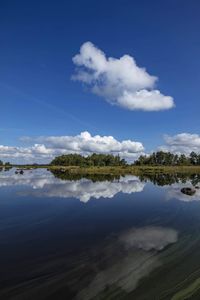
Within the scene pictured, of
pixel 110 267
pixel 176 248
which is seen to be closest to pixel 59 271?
pixel 110 267

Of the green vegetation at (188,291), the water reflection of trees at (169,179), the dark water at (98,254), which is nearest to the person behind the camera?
the green vegetation at (188,291)

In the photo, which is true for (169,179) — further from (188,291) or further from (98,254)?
(188,291)

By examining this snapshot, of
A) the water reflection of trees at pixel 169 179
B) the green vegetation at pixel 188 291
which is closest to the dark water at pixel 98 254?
the green vegetation at pixel 188 291

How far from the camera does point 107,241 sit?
18.3m

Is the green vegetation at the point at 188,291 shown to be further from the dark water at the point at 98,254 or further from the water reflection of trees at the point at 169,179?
the water reflection of trees at the point at 169,179

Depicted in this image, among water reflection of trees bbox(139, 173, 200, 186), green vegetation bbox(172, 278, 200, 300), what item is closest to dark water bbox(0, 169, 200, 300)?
green vegetation bbox(172, 278, 200, 300)

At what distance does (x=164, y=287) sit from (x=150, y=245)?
18.5 feet

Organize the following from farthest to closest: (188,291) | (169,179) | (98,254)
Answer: (169,179)
(98,254)
(188,291)

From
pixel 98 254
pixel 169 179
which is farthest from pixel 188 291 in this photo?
pixel 169 179

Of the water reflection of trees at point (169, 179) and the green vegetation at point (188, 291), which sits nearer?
the green vegetation at point (188, 291)

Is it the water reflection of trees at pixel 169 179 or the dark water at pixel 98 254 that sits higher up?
the water reflection of trees at pixel 169 179

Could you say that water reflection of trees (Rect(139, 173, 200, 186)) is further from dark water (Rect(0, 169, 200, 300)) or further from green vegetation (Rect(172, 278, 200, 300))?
green vegetation (Rect(172, 278, 200, 300))

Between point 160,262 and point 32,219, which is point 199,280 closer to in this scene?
point 160,262

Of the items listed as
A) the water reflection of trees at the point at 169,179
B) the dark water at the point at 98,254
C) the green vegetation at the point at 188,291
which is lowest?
the green vegetation at the point at 188,291
